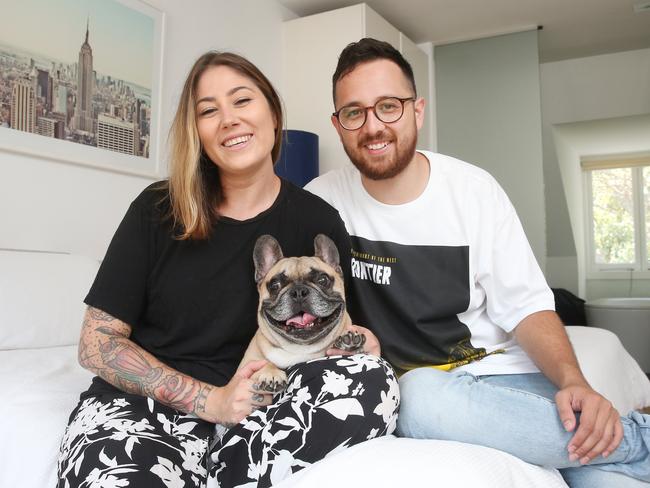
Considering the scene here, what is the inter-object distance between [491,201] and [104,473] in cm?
107

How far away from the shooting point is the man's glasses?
1538mm

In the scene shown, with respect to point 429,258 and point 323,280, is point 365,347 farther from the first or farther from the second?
point 429,258

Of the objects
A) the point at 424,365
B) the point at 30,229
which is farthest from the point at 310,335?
the point at 30,229

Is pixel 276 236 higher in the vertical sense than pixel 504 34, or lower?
lower

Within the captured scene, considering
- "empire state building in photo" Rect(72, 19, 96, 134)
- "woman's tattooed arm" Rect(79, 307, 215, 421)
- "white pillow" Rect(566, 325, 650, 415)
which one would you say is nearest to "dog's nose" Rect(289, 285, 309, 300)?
"woman's tattooed arm" Rect(79, 307, 215, 421)

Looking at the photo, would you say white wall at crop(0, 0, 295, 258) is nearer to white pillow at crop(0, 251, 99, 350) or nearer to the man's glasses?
white pillow at crop(0, 251, 99, 350)

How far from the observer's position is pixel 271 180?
1.44m

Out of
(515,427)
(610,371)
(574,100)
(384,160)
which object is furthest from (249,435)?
(574,100)

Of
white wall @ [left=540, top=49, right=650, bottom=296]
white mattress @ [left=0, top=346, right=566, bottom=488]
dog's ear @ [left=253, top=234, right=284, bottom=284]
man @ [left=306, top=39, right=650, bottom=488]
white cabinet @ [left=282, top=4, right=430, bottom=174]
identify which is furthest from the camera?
white wall @ [left=540, top=49, right=650, bottom=296]

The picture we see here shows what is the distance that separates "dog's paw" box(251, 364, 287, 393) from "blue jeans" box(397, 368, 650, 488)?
9.8 inches

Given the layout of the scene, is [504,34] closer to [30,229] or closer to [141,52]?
[141,52]

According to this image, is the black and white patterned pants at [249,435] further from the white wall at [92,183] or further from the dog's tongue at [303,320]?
the white wall at [92,183]

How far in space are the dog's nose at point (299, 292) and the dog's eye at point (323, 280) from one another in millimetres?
49

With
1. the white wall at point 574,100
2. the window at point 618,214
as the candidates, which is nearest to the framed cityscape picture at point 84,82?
the white wall at point 574,100
